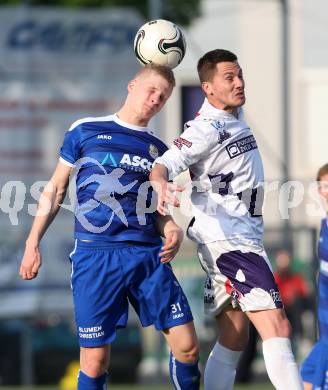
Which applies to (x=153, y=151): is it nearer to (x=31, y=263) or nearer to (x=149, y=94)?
(x=149, y=94)

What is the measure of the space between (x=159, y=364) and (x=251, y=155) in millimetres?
7617

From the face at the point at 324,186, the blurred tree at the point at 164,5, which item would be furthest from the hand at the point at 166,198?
the blurred tree at the point at 164,5

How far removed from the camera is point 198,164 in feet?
22.6

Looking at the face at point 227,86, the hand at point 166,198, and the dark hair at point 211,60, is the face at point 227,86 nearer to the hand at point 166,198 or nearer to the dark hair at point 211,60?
the dark hair at point 211,60

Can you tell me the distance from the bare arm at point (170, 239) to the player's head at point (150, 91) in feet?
1.94

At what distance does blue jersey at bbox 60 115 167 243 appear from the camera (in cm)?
679

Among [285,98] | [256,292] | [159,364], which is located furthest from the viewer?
[285,98]

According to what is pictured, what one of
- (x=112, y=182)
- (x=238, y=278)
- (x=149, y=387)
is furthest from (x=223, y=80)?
(x=149, y=387)

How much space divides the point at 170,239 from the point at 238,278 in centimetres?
48

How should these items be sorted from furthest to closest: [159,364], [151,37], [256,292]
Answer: [159,364] < [151,37] < [256,292]

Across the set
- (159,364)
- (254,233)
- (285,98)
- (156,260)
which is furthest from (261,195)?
(285,98)

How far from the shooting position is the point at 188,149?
6.71 m

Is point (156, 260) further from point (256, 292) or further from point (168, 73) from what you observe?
point (168, 73)

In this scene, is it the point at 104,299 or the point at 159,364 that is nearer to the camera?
the point at 104,299
